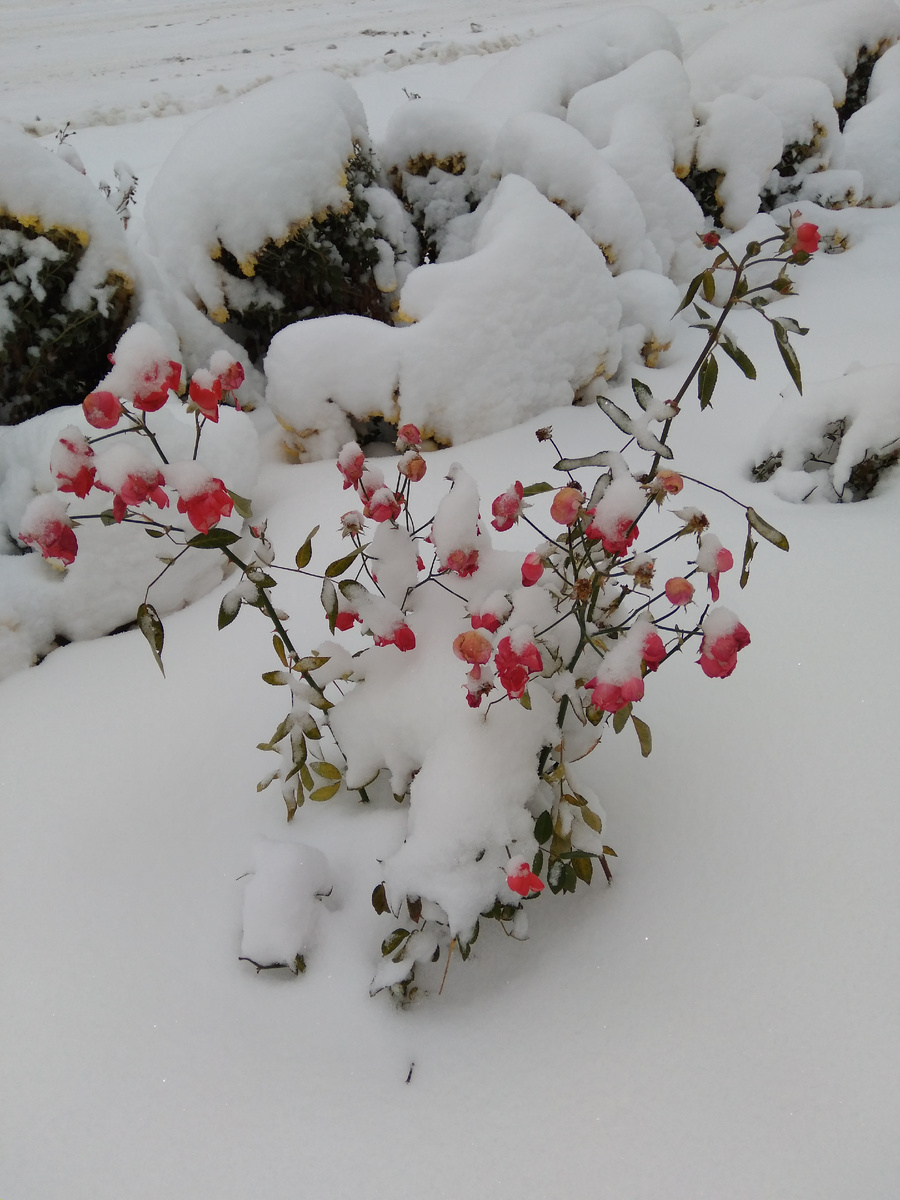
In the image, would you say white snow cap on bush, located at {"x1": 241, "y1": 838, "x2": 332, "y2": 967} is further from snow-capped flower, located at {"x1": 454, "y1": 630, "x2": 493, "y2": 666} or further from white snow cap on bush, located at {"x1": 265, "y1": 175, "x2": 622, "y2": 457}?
white snow cap on bush, located at {"x1": 265, "y1": 175, "x2": 622, "y2": 457}

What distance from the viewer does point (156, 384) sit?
674 mm

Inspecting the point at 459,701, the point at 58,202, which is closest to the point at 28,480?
the point at 58,202

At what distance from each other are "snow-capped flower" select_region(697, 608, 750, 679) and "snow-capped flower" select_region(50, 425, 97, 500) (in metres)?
0.64

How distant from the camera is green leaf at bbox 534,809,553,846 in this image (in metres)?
0.86

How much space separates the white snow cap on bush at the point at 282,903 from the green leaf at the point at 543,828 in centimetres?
35

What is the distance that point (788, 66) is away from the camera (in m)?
3.24

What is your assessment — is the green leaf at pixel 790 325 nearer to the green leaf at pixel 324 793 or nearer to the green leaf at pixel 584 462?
the green leaf at pixel 584 462

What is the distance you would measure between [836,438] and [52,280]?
198 centimetres

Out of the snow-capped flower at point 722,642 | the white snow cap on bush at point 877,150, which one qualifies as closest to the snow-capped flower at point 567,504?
the snow-capped flower at point 722,642

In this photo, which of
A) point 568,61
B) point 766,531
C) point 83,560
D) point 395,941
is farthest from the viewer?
point 568,61

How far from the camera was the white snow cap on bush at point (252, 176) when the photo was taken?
1930 mm

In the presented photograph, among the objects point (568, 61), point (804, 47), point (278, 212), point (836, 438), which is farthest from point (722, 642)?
point (804, 47)

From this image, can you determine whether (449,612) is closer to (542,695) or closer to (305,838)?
(542,695)

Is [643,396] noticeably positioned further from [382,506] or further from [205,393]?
[205,393]
